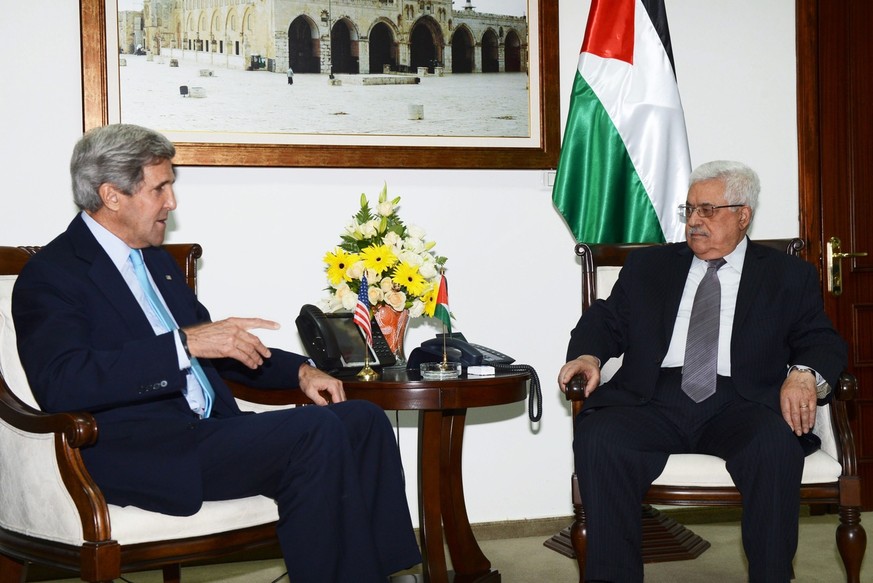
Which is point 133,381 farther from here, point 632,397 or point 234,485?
point 632,397

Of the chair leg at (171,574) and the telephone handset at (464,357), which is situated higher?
the telephone handset at (464,357)

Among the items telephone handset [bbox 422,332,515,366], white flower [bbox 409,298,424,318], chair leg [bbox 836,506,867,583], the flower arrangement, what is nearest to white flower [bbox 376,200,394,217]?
the flower arrangement

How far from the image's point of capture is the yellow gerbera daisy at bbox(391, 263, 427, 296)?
3229 millimetres

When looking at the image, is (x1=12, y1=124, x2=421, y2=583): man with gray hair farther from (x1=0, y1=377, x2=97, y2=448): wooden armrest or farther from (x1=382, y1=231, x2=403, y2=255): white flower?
(x1=382, y1=231, x2=403, y2=255): white flower

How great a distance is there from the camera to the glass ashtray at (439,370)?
3047 millimetres

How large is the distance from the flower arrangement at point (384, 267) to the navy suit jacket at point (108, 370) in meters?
0.85

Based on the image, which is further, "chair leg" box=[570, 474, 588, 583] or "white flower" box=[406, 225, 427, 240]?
"white flower" box=[406, 225, 427, 240]

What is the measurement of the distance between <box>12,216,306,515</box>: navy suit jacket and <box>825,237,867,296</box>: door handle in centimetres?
310

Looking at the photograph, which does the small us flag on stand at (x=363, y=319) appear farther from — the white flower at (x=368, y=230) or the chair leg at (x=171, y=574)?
the chair leg at (x=171, y=574)

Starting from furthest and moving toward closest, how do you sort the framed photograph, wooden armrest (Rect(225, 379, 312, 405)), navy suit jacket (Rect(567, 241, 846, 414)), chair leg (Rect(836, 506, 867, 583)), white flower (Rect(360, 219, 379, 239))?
the framed photograph
white flower (Rect(360, 219, 379, 239))
navy suit jacket (Rect(567, 241, 846, 414))
wooden armrest (Rect(225, 379, 312, 405))
chair leg (Rect(836, 506, 867, 583))

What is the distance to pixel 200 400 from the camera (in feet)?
8.69

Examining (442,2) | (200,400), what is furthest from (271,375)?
(442,2)

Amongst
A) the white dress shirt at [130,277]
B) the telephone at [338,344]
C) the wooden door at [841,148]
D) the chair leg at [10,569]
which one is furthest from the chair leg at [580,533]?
the wooden door at [841,148]

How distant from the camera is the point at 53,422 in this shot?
2.24 m
